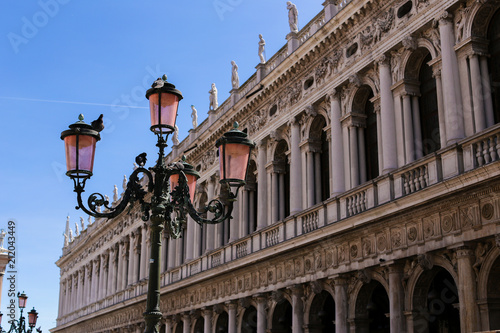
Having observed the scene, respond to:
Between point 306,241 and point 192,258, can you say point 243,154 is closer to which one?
point 306,241

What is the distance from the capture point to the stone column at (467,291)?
1313cm

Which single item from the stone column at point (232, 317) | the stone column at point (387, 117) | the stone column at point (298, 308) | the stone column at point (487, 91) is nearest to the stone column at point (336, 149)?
the stone column at point (387, 117)

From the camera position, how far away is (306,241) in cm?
1898

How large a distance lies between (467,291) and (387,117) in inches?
211

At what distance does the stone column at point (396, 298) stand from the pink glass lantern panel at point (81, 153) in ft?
29.5

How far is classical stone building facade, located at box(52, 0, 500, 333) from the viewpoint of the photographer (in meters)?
13.9

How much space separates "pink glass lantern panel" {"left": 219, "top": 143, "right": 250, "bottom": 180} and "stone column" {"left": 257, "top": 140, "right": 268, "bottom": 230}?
1447cm

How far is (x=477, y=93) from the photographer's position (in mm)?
14539

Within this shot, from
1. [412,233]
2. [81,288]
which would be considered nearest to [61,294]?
[81,288]

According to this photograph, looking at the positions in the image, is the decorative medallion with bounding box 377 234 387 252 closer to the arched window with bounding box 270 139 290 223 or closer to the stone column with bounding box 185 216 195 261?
the arched window with bounding box 270 139 290 223

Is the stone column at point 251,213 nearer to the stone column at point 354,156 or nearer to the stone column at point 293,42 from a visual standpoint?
the stone column at point 293,42

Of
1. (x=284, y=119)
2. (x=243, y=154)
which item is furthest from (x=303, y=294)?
(x=243, y=154)

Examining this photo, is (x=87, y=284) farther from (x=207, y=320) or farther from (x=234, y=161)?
(x=234, y=161)

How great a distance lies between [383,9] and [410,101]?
2.64 meters
